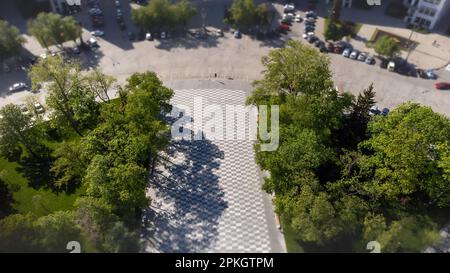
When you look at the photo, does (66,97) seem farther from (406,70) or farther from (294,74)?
(406,70)

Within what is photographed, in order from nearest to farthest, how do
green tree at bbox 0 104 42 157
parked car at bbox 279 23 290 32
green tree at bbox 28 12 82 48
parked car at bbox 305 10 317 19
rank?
green tree at bbox 0 104 42 157 → green tree at bbox 28 12 82 48 → parked car at bbox 279 23 290 32 → parked car at bbox 305 10 317 19

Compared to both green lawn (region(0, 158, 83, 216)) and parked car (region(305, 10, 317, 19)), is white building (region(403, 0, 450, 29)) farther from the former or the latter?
green lawn (region(0, 158, 83, 216))

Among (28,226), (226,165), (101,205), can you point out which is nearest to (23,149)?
(28,226)

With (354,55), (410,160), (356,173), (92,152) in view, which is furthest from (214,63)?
(410,160)

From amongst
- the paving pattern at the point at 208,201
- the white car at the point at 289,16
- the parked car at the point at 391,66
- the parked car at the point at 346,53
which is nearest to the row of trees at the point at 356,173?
the paving pattern at the point at 208,201

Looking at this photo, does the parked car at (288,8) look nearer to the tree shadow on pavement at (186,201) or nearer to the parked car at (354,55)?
the parked car at (354,55)

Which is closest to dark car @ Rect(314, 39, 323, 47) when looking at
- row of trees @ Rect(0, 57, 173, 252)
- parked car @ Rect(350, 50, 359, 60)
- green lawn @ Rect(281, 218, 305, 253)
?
parked car @ Rect(350, 50, 359, 60)
